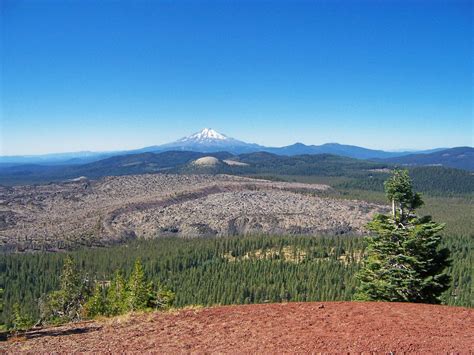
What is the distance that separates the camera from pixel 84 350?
48.4ft

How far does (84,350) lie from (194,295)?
7056 centimetres

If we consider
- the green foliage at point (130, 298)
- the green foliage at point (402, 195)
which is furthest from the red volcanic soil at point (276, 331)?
the green foliage at point (130, 298)

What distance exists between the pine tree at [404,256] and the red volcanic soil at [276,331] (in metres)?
5.81

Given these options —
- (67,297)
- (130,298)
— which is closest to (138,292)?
(130,298)

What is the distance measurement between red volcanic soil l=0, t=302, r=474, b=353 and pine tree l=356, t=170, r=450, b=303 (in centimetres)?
581

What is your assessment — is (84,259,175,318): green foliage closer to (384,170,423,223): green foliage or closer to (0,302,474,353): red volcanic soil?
(0,302,474,353): red volcanic soil

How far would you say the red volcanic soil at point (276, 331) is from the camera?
13602 mm

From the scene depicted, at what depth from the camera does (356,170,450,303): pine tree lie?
23.1 m

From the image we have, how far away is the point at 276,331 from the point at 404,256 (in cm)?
1140

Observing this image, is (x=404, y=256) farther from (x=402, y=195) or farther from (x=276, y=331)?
(x=276, y=331)

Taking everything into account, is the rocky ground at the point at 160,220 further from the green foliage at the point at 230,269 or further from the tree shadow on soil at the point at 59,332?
the tree shadow on soil at the point at 59,332

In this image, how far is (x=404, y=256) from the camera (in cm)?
2295

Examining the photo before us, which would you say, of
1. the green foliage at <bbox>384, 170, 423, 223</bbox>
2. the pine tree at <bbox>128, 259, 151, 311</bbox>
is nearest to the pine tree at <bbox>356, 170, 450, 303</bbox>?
the green foliage at <bbox>384, 170, 423, 223</bbox>

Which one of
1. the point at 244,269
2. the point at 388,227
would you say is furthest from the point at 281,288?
the point at 388,227
